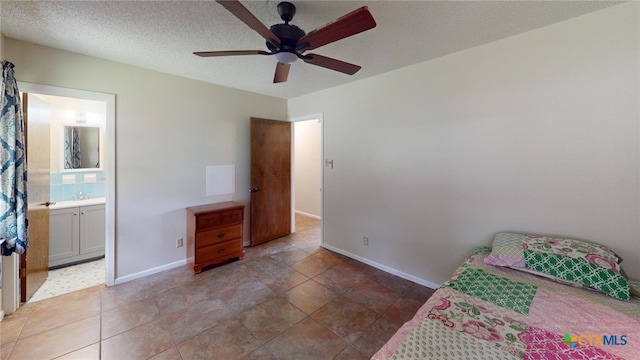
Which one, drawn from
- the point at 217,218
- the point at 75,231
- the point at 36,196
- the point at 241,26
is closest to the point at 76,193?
the point at 75,231

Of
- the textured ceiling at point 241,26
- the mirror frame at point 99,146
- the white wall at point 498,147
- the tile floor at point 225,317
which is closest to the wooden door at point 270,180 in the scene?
the tile floor at point 225,317

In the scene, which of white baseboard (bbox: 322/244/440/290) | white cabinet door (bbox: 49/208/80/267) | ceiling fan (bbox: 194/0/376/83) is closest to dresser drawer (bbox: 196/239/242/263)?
white baseboard (bbox: 322/244/440/290)

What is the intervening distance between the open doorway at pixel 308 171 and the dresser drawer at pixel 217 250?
2219 millimetres

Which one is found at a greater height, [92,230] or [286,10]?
[286,10]

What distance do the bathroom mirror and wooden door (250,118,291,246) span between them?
2354 mm

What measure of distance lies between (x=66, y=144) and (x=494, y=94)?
5405 millimetres

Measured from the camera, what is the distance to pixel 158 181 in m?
2.96

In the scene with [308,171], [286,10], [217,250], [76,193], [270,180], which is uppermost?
[286,10]

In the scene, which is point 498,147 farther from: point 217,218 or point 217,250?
point 217,250

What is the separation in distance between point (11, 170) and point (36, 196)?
2.29 ft

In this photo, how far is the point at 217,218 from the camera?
3.13m

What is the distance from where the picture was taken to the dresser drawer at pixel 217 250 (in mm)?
2980

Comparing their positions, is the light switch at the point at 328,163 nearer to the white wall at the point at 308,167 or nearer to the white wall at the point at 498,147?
the white wall at the point at 498,147

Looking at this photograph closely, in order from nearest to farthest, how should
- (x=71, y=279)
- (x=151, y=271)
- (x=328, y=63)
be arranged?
1. (x=328, y=63)
2. (x=71, y=279)
3. (x=151, y=271)
